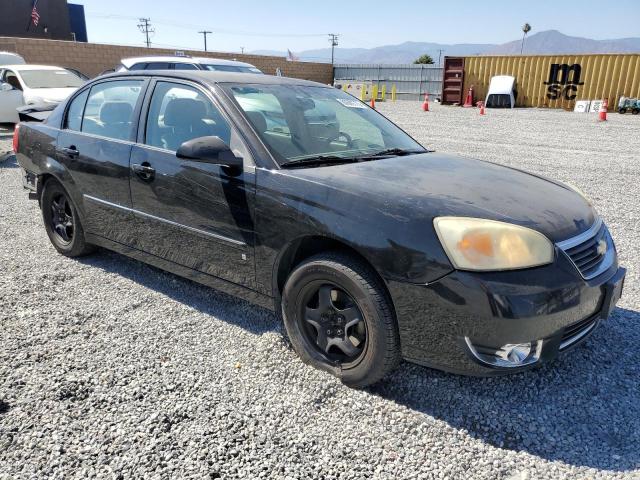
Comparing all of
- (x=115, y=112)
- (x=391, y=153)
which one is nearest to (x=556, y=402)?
(x=391, y=153)

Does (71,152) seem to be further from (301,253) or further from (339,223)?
(339,223)

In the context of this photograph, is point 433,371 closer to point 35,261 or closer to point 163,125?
point 163,125

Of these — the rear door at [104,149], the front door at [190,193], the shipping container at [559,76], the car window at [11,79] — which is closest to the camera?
the front door at [190,193]

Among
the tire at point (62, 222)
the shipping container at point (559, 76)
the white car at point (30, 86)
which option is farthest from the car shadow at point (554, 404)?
the shipping container at point (559, 76)

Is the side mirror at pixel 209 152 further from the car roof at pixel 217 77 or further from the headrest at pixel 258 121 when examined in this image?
the car roof at pixel 217 77

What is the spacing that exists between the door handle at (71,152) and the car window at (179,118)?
90 centimetres

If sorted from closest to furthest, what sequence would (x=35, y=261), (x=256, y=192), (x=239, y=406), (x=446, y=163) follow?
(x=239, y=406)
(x=256, y=192)
(x=446, y=163)
(x=35, y=261)

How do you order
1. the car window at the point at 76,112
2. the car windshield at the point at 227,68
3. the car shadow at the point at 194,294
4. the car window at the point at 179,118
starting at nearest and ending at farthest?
the car window at the point at 179,118, the car shadow at the point at 194,294, the car window at the point at 76,112, the car windshield at the point at 227,68

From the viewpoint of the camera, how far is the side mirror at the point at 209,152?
284 cm

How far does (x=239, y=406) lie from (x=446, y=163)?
1.96m

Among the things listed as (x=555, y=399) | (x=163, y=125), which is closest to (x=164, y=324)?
(x=163, y=125)

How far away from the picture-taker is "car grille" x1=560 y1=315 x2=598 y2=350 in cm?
244

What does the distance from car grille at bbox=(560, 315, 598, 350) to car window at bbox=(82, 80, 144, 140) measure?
310 cm

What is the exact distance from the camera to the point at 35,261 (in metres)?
4.53
